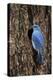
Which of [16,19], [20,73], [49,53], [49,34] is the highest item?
[16,19]

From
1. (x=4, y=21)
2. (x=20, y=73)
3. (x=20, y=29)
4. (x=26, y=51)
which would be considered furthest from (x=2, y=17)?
(x=20, y=73)

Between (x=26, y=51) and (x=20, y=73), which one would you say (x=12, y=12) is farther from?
(x=20, y=73)

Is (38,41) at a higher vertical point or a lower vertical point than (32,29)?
lower

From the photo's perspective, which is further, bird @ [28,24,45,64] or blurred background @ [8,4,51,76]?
bird @ [28,24,45,64]

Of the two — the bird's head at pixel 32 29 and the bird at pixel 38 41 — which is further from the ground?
the bird's head at pixel 32 29

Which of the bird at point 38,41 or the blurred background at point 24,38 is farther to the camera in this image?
the bird at point 38,41

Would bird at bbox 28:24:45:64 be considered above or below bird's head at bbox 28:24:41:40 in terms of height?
below

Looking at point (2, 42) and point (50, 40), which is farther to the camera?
point (50, 40)

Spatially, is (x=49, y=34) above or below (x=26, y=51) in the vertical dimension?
above
